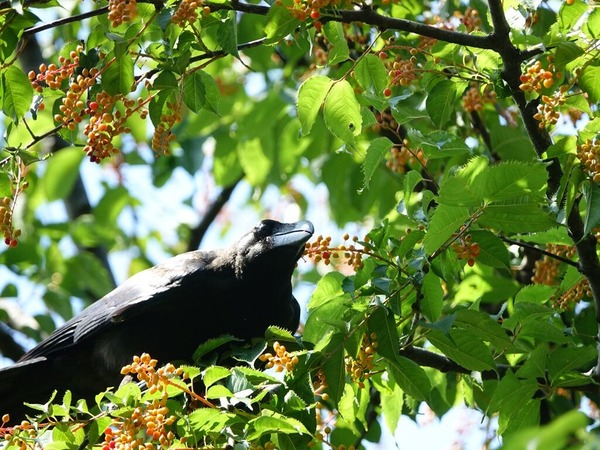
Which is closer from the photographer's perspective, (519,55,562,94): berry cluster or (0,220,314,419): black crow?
(519,55,562,94): berry cluster

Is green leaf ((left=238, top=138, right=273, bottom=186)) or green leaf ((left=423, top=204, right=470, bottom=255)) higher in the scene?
green leaf ((left=238, top=138, right=273, bottom=186))

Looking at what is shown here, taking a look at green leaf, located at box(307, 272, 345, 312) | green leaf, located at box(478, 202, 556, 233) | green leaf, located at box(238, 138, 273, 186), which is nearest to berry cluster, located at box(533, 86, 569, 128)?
green leaf, located at box(478, 202, 556, 233)

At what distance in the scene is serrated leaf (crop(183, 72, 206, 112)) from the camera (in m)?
3.13

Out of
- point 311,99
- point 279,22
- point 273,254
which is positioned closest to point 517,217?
point 311,99

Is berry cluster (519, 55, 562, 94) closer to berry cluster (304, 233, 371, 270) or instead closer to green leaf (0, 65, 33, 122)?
berry cluster (304, 233, 371, 270)

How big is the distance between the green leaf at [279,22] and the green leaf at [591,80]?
35.4 inches

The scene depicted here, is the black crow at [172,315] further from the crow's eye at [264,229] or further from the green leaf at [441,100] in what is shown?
the green leaf at [441,100]

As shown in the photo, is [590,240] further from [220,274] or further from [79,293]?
[79,293]

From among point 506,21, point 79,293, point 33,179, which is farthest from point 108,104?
point 33,179

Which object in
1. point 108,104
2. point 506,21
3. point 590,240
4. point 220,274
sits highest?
point 108,104

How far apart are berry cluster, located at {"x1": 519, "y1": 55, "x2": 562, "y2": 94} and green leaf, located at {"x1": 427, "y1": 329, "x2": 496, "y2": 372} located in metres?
0.76

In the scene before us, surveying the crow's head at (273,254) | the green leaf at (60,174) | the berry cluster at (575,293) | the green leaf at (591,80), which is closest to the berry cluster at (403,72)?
the green leaf at (591,80)

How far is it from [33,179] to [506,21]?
4.41 metres

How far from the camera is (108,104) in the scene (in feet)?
9.48
